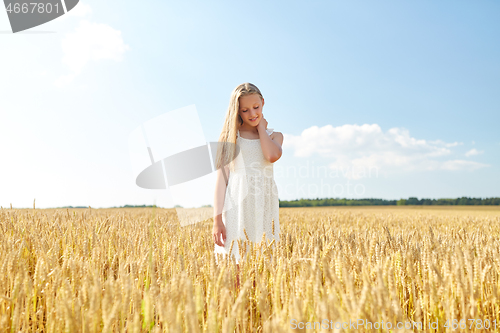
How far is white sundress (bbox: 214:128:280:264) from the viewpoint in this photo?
2.56 meters

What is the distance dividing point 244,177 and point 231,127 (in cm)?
43

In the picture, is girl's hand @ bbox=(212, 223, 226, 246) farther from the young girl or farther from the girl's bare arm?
the girl's bare arm

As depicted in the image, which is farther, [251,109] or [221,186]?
[221,186]

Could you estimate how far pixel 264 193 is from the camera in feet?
8.57

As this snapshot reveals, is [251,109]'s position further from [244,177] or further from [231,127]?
[244,177]

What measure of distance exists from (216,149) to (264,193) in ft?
1.92

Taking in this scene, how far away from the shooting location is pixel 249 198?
102 inches

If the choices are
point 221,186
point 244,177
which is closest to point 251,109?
point 244,177

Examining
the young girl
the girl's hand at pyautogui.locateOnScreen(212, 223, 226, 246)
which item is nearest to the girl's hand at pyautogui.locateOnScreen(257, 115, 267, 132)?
the young girl

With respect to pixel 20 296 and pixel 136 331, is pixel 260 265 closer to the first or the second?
pixel 136 331

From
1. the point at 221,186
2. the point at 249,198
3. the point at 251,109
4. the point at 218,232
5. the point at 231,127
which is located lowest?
the point at 218,232

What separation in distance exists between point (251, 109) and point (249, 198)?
742 mm

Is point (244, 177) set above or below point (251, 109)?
below

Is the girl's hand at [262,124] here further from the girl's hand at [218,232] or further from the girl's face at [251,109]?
the girl's hand at [218,232]
